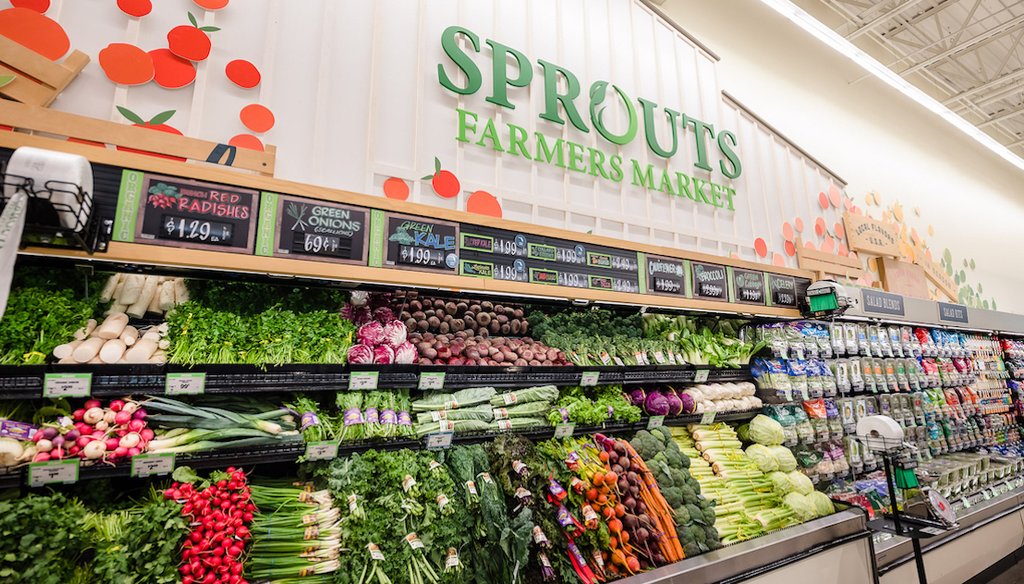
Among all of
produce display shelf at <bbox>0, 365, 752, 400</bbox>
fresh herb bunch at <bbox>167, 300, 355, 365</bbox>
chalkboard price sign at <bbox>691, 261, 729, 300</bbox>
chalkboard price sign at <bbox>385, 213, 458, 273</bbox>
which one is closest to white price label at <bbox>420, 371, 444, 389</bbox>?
produce display shelf at <bbox>0, 365, 752, 400</bbox>

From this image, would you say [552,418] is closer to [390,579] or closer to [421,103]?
[390,579]

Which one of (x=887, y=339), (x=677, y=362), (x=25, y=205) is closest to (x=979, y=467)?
(x=887, y=339)

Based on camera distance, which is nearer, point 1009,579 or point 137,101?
point 137,101

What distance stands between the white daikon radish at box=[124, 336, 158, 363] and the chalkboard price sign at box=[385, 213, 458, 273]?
111cm

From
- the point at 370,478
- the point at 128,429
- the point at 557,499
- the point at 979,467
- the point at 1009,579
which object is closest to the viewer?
the point at 128,429

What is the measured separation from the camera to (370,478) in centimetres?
214

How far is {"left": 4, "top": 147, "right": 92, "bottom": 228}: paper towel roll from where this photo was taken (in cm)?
147

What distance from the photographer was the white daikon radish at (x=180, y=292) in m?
2.31

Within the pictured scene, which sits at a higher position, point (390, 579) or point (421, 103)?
point (421, 103)

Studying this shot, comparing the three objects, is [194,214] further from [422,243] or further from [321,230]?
[422,243]

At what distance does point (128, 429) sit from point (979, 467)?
763cm

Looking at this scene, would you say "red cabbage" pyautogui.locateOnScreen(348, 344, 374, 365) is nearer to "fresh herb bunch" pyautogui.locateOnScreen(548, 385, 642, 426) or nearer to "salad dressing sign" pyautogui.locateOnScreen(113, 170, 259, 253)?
"salad dressing sign" pyautogui.locateOnScreen(113, 170, 259, 253)

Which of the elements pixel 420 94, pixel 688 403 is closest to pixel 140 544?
pixel 420 94

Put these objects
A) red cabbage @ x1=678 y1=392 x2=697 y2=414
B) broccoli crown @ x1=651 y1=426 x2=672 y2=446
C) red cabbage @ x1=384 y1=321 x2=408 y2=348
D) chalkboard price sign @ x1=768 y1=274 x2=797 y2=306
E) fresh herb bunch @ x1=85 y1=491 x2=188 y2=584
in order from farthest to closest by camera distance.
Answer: chalkboard price sign @ x1=768 y1=274 x2=797 y2=306, red cabbage @ x1=678 y1=392 x2=697 y2=414, broccoli crown @ x1=651 y1=426 x2=672 y2=446, red cabbage @ x1=384 y1=321 x2=408 y2=348, fresh herb bunch @ x1=85 y1=491 x2=188 y2=584
